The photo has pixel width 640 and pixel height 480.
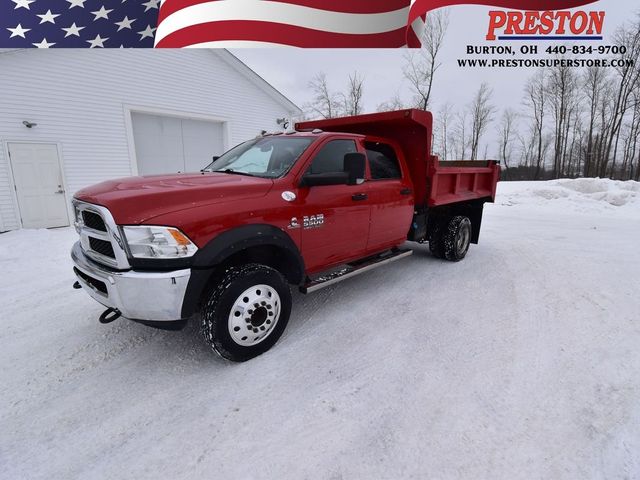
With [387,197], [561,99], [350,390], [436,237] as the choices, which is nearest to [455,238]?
[436,237]

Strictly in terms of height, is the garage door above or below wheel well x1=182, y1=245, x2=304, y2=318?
above

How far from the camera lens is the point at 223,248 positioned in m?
2.67

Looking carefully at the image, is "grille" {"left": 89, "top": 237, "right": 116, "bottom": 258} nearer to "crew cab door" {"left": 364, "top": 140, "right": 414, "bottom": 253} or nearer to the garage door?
"crew cab door" {"left": 364, "top": 140, "right": 414, "bottom": 253}

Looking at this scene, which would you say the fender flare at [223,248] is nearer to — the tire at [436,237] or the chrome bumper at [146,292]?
the chrome bumper at [146,292]

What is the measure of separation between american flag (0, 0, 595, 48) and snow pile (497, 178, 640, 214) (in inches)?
257

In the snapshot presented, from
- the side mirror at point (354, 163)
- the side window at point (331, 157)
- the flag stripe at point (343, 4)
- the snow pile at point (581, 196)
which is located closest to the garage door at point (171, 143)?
the flag stripe at point (343, 4)

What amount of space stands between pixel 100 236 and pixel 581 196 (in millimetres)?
15450

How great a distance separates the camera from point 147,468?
1.96m

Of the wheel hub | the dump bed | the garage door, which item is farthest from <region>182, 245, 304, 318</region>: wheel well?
the garage door

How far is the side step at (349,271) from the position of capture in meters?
3.51

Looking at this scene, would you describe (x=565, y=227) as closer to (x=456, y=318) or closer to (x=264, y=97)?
(x=456, y=318)

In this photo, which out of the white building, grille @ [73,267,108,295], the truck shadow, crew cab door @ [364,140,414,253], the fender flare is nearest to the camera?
the fender flare

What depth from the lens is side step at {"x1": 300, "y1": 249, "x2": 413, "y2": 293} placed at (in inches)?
138

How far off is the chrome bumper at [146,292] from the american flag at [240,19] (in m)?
7.20
